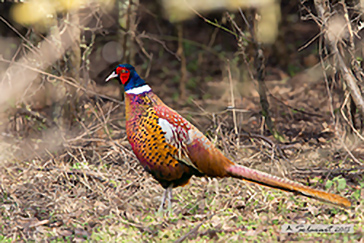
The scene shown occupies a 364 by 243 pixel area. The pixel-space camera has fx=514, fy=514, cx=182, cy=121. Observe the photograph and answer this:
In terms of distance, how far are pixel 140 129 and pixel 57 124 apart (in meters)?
1.89

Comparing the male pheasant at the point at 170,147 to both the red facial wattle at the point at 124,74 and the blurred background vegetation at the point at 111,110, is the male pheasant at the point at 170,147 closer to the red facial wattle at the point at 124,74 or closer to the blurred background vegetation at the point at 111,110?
the red facial wattle at the point at 124,74

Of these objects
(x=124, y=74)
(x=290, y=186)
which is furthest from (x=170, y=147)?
(x=290, y=186)

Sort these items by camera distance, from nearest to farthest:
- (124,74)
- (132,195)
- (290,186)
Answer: (290,186)
(124,74)
(132,195)

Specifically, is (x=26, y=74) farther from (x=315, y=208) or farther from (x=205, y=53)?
(x=205, y=53)

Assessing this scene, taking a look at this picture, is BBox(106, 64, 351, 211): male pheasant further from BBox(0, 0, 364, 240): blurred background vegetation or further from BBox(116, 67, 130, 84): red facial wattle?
BBox(0, 0, 364, 240): blurred background vegetation

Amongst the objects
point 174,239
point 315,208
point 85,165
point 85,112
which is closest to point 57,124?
point 85,112

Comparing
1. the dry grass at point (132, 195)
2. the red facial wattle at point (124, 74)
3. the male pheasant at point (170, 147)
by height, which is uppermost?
the red facial wattle at point (124, 74)

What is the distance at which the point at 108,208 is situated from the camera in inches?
180

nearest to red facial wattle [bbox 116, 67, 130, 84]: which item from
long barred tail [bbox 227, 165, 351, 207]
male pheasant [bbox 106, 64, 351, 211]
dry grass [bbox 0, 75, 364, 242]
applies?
male pheasant [bbox 106, 64, 351, 211]

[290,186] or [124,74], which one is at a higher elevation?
[124,74]

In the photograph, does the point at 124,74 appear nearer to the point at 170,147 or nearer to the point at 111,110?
the point at 170,147

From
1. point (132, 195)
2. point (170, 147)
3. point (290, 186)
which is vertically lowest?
point (132, 195)

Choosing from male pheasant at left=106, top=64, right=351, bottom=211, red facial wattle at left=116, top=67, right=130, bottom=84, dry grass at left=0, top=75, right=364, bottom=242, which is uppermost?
red facial wattle at left=116, top=67, right=130, bottom=84

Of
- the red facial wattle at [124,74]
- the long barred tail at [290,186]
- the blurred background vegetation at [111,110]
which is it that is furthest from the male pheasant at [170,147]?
the blurred background vegetation at [111,110]
